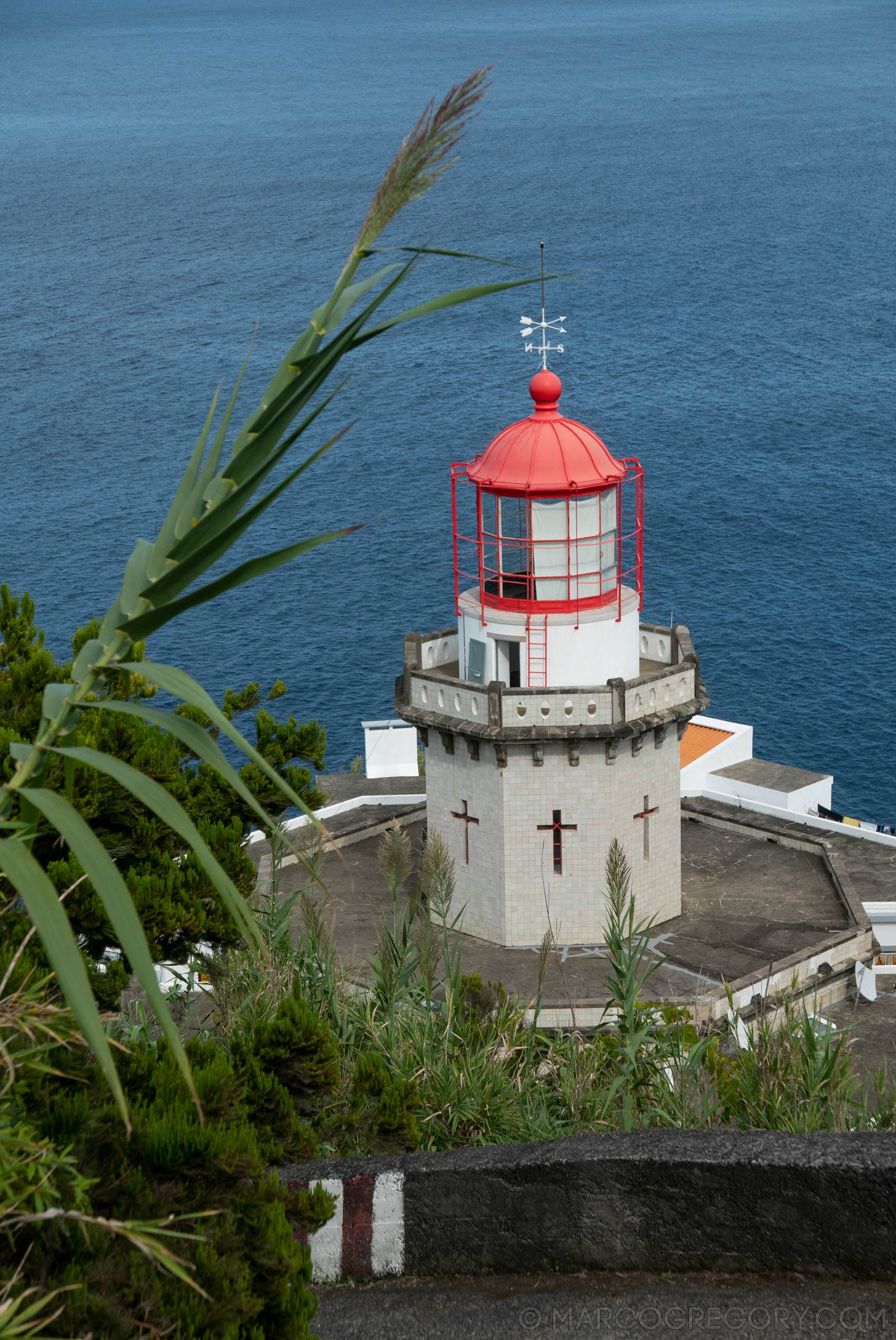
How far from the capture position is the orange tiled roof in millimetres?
28391

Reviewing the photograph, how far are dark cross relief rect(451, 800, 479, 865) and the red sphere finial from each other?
5.59m

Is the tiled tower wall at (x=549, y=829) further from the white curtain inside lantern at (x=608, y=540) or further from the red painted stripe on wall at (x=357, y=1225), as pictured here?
the red painted stripe on wall at (x=357, y=1225)

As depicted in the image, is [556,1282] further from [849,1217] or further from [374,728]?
[374,728]

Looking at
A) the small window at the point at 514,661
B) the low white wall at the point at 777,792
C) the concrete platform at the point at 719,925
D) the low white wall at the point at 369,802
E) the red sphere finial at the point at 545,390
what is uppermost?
the red sphere finial at the point at 545,390

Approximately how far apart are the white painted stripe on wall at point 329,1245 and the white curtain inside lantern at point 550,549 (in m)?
13.0

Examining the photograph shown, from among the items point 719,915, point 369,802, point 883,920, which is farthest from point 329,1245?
point 369,802

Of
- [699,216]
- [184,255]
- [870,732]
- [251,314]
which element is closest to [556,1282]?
[870,732]

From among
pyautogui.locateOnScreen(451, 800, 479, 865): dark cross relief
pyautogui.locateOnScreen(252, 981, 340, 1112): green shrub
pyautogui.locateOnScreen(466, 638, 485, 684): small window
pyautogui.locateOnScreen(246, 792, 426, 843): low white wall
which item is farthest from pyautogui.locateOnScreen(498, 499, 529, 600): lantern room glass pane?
pyautogui.locateOnScreen(252, 981, 340, 1112): green shrub

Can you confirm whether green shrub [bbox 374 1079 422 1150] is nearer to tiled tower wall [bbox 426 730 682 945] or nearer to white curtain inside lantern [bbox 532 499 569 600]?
tiled tower wall [bbox 426 730 682 945]

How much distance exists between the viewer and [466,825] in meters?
19.9

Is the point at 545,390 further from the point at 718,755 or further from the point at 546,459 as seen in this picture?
the point at 718,755

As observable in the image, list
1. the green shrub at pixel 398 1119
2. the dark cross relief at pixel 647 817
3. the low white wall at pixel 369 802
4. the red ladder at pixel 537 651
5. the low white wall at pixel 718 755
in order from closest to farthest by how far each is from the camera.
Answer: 1. the green shrub at pixel 398 1119
2. the red ladder at pixel 537 651
3. the dark cross relief at pixel 647 817
4. the low white wall at pixel 369 802
5. the low white wall at pixel 718 755

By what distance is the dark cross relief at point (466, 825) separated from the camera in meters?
19.8

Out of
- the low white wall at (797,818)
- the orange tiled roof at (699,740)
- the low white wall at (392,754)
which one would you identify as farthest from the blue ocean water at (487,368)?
the low white wall at (797,818)
